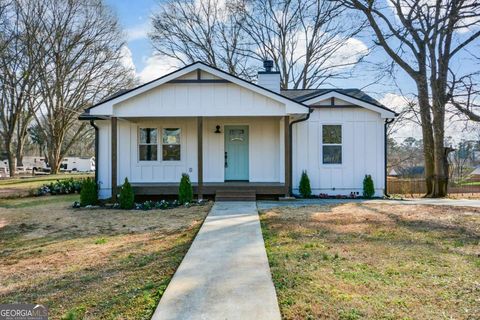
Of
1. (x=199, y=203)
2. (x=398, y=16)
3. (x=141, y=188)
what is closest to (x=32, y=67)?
(x=141, y=188)

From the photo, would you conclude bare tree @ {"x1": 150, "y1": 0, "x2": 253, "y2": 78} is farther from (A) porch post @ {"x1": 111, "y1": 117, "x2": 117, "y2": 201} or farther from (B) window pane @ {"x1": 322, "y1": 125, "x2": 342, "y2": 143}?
(A) porch post @ {"x1": 111, "y1": 117, "x2": 117, "y2": 201}

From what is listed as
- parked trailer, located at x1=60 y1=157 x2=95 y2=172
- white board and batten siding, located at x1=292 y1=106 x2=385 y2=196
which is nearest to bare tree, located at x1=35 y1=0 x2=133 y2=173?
parked trailer, located at x1=60 y1=157 x2=95 y2=172

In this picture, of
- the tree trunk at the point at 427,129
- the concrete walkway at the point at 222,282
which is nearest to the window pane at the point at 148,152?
the concrete walkway at the point at 222,282

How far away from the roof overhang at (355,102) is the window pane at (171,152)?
4835mm

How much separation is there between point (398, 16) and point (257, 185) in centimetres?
989

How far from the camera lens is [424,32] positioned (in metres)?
14.3

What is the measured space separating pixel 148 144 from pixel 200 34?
17979 millimetres

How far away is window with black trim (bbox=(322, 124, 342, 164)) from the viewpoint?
1229 cm

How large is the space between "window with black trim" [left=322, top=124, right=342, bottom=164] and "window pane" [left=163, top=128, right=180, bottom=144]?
517cm

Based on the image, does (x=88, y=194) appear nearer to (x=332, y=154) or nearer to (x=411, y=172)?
(x=332, y=154)

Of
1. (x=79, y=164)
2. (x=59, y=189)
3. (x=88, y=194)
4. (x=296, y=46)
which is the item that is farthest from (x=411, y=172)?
(x=79, y=164)

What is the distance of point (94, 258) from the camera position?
5.32 meters

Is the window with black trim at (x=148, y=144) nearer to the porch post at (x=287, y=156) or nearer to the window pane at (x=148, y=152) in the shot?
the window pane at (x=148, y=152)

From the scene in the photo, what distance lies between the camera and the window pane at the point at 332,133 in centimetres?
1230
